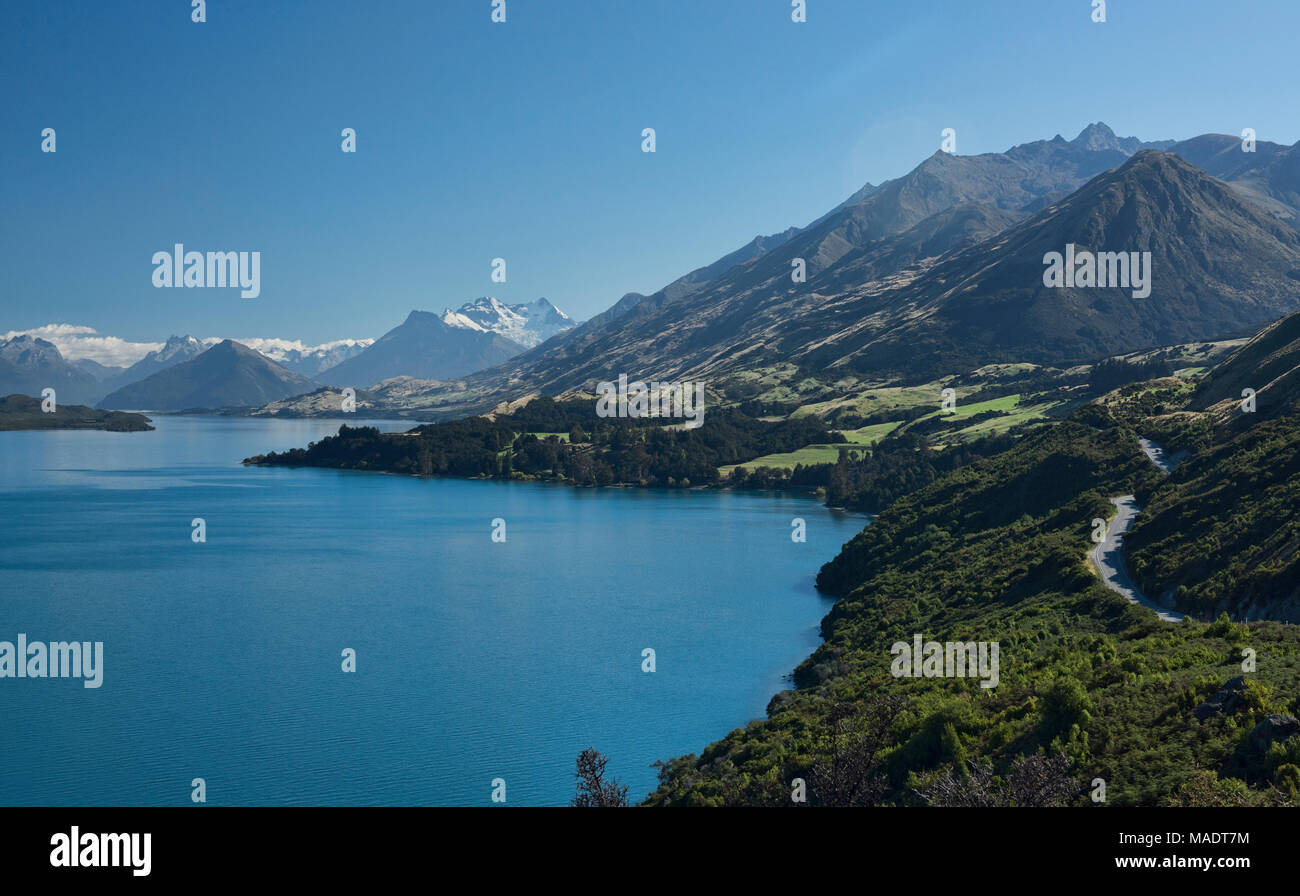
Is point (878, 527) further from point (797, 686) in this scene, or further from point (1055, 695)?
point (1055, 695)

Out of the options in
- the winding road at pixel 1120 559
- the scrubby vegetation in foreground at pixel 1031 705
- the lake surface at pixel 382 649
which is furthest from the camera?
the lake surface at pixel 382 649

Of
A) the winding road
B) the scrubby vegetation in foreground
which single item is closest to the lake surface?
the scrubby vegetation in foreground

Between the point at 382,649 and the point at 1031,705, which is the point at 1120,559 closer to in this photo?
the point at 1031,705

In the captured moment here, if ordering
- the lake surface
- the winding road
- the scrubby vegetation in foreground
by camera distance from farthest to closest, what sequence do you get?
the lake surface → the winding road → the scrubby vegetation in foreground

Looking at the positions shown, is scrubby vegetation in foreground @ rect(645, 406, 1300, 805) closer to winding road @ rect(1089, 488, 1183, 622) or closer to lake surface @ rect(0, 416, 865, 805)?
winding road @ rect(1089, 488, 1183, 622)

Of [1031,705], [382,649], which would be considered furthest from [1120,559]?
[382,649]

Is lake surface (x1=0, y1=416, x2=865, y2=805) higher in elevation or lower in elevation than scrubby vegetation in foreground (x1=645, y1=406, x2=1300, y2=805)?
lower

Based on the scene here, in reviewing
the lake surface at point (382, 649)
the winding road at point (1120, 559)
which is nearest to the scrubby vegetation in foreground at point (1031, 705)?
the winding road at point (1120, 559)

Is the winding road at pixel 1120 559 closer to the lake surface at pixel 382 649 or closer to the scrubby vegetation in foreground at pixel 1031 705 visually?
the scrubby vegetation in foreground at pixel 1031 705
